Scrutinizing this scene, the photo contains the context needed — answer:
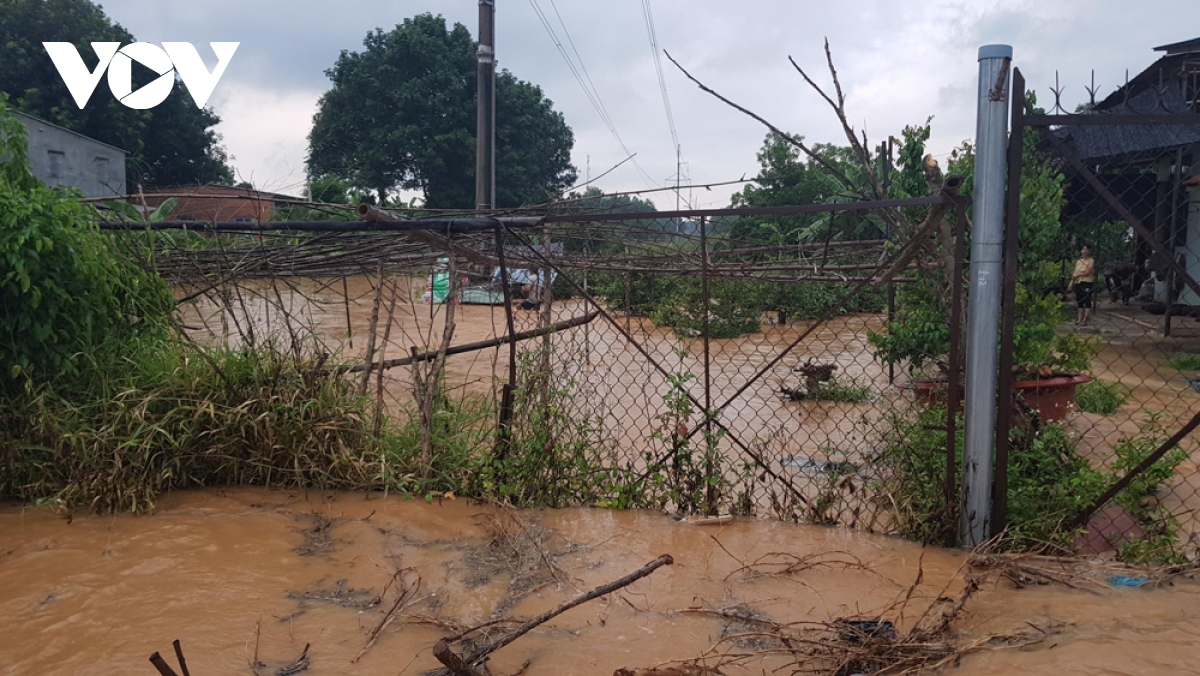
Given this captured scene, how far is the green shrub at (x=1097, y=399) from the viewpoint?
727 cm

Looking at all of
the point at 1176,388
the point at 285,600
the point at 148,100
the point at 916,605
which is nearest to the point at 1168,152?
the point at 1176,388


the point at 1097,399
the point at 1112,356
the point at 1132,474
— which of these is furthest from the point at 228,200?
the point at 1112,356

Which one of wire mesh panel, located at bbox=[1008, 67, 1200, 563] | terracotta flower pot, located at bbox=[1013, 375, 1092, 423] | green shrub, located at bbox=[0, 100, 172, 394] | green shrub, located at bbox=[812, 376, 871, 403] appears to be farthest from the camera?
green shrub, located at bbox=[812, 376, 871, 403]

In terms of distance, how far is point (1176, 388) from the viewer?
8828 millimetres

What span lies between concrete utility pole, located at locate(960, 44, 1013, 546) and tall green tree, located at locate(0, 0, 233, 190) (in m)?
26.6

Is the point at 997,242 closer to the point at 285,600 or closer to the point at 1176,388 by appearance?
the point at 285,600

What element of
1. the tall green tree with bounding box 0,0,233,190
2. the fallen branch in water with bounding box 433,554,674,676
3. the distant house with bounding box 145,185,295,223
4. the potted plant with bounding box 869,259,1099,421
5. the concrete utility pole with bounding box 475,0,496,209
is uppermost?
the tall green tree with bounding box 0,0,233,190

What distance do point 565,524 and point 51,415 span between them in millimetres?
2851

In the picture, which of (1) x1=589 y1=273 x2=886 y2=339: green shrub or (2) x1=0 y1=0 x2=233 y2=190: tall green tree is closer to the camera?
(1) x1=589 y1=273 x2=886 y2=339: green shrub

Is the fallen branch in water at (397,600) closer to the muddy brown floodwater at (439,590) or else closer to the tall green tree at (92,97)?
the muddy brown floodwater at (439,590)

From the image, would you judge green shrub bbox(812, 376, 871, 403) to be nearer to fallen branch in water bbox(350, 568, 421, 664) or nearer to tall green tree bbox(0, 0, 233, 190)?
fallen branch in water bbox(350, 568, 421, 664)

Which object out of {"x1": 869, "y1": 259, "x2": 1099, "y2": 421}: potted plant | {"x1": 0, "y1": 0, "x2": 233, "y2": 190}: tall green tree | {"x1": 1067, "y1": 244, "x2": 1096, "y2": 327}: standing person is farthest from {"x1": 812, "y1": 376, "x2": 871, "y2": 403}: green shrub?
{"x1": 0, "y1": 0, "x2": 233, "y2": 190}: tall green tree

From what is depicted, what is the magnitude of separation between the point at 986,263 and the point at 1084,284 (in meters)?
11.9

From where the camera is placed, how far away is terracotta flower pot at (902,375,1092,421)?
523 cm
